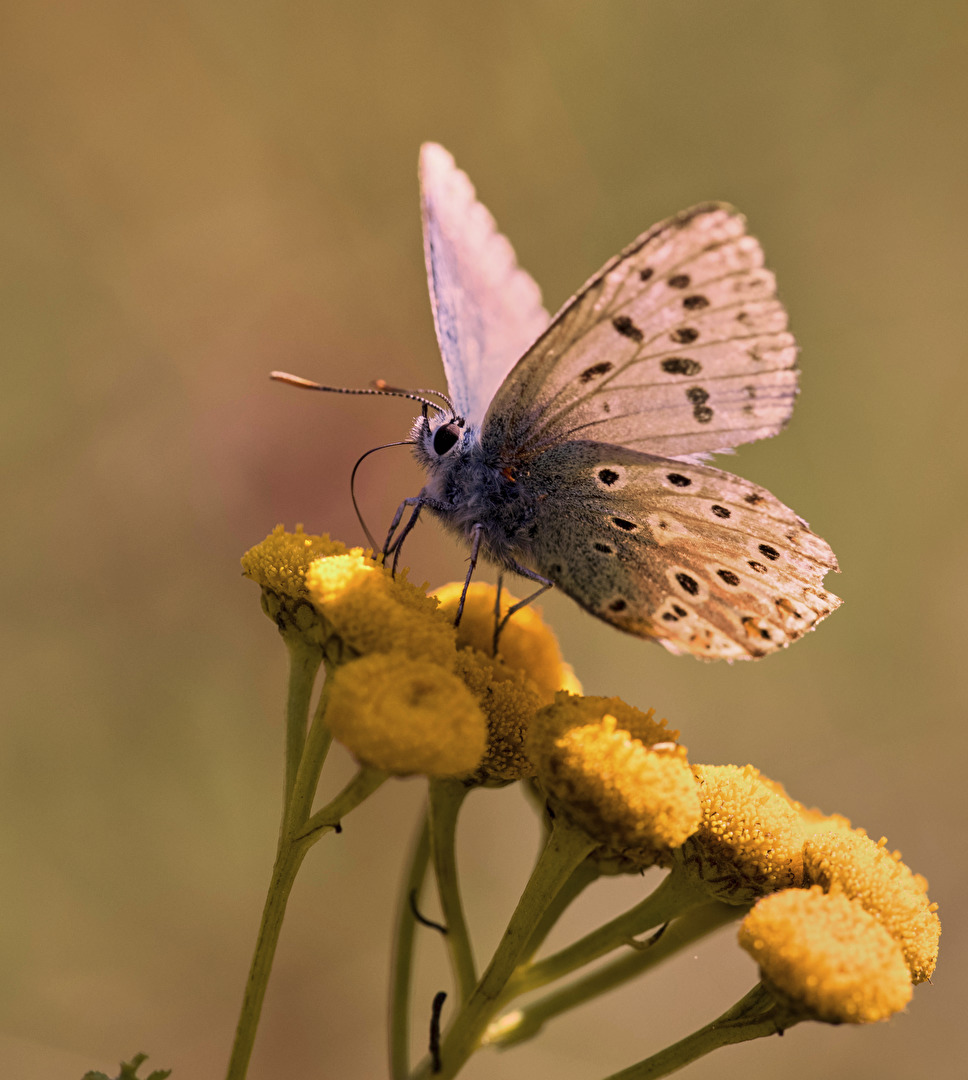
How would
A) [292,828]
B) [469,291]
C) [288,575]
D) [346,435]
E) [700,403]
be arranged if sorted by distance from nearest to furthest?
[292,828] < [288,575] < [700,403] < [469,291] < [346,435]

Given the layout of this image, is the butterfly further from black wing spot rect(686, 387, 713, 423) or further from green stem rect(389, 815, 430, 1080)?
green stem rect(389, 815, 430, 1080)

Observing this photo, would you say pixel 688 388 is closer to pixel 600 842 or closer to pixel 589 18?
pixel 600 842

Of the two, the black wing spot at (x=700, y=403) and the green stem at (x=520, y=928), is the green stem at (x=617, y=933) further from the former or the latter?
the black wing spot at (x=700, y=403)

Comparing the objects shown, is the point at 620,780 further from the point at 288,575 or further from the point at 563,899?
the point at 288,575

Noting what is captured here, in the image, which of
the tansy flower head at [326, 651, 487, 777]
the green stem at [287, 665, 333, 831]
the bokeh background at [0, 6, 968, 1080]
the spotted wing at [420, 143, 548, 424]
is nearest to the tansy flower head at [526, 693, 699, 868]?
the tansy flower head at [326, 651, 487, 777]

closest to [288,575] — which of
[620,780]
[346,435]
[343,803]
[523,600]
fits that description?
[343,803]

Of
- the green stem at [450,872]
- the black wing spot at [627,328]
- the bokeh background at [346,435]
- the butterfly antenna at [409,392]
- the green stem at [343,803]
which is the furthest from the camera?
the bokeh background at [346,435]

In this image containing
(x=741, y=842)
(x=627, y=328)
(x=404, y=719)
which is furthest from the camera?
(x=627, y=328)

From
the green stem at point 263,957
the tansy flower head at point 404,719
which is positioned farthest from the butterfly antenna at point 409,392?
the green stem at point 263,957
